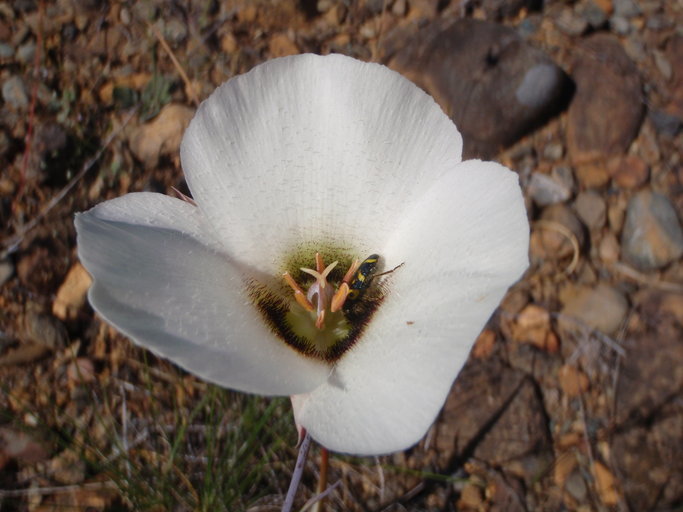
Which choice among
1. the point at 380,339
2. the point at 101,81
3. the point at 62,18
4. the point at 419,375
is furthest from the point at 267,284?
the point at 62,18

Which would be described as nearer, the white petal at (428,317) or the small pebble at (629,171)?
the white petal at (428,317)

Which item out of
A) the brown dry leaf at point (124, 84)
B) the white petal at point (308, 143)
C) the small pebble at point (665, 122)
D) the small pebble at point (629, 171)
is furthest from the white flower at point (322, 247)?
the small pebble at point (665, 122)

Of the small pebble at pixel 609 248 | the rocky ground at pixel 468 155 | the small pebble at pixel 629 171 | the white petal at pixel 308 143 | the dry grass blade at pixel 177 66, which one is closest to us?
the white petal at pixel 308 143

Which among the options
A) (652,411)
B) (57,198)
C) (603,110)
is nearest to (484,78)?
(603,110)

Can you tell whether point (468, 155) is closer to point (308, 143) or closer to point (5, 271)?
point (308, 143)

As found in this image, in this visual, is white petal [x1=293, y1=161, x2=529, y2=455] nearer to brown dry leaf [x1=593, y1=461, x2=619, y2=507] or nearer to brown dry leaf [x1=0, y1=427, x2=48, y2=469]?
brown dry leaf [x1=0, y1=427, x2=48, y2=469]

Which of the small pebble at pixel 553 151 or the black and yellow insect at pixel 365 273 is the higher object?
the black and yellow insect at pixel 365 273

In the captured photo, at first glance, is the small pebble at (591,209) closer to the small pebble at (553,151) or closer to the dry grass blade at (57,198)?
the small pebble at (553,151)
